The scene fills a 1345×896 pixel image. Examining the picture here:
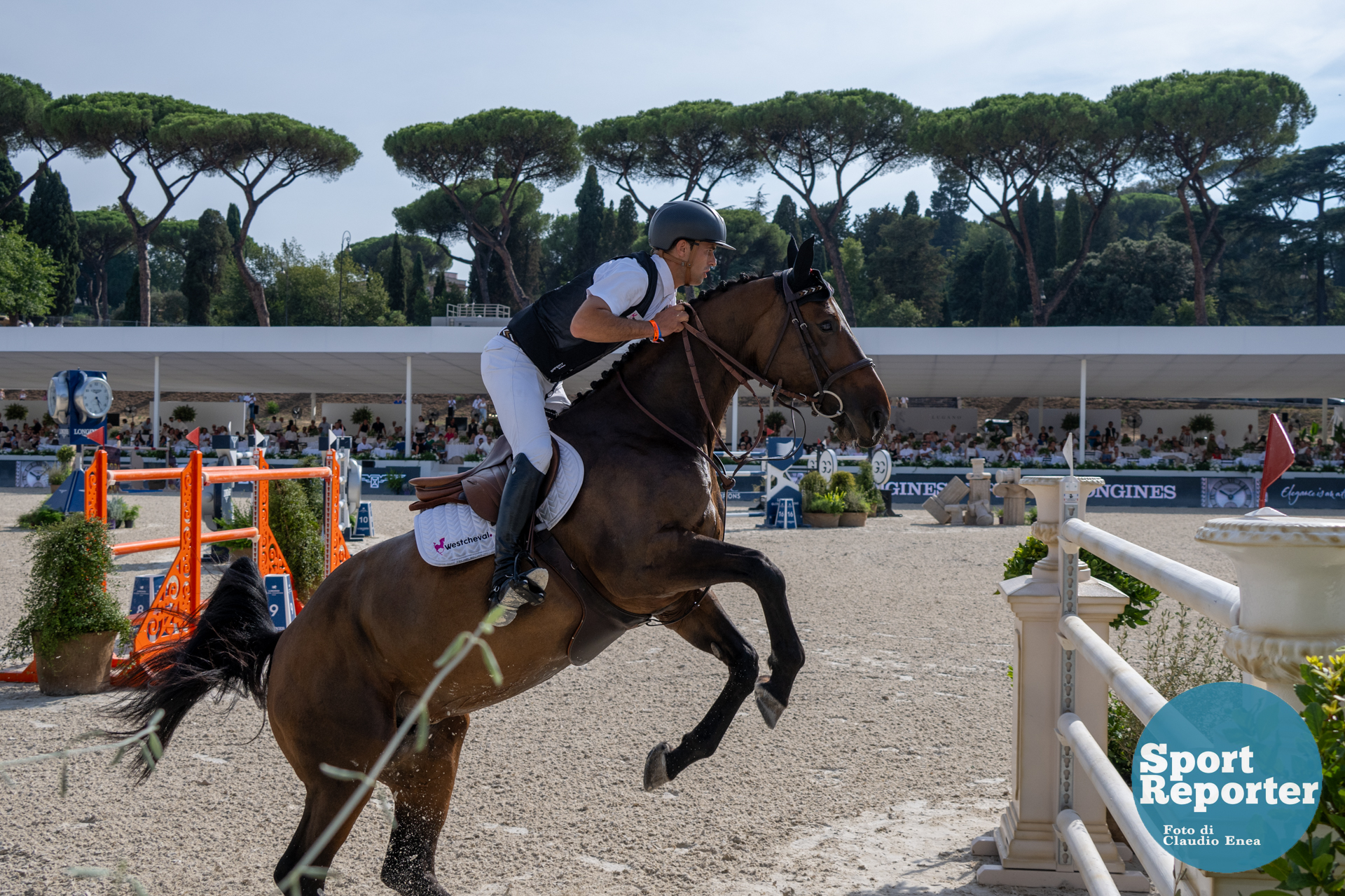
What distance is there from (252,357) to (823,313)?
26.4m

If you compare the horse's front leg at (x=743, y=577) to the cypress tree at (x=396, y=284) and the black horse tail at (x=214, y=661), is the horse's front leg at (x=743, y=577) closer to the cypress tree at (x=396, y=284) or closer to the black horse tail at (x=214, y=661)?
the black horse tail at (x=214, y=661)

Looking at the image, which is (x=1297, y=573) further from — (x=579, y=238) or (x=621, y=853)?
(x=579, y=238)

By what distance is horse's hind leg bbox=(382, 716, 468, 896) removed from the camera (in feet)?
9.34

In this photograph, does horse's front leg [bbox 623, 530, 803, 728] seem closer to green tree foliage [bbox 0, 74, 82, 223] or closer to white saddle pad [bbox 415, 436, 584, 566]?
white saddle pad [bbox 415, 436, 584, 566]

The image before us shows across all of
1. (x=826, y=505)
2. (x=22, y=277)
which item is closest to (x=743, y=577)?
(x=826, y=505)

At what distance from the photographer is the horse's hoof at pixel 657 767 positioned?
2795 mm

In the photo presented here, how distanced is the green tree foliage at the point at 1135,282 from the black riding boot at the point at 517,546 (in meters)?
41.2

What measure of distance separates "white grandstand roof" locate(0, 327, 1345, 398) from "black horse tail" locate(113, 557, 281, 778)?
19.3 m

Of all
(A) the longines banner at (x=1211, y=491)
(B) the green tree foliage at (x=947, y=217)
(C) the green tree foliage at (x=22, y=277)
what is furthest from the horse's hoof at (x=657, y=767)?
(B) the green tree foliage at (x=947, y=217)

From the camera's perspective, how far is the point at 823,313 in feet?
9.40

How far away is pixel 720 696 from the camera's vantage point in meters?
2.80

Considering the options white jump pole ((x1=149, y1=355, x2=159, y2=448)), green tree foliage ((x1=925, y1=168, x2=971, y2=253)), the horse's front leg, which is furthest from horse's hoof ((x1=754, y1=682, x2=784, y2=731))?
green tree foliage ((x1=925, y1=168, x2=971, y2=253))

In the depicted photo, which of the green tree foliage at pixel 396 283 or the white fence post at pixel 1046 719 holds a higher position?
the green tree foliage at pixel 396 283

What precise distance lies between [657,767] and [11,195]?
49891 millimetres
